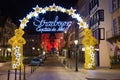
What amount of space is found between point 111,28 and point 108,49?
3.52 metres

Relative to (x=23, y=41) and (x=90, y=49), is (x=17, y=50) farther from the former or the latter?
(x=90, y=49)

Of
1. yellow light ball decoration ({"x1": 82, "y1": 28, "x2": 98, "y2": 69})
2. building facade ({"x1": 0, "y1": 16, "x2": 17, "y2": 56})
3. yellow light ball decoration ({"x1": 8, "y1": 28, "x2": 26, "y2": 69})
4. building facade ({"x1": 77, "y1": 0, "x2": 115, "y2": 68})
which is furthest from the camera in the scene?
building facade ({"x1": 0, "y1": 16, "x2": 17, "y2": 56})

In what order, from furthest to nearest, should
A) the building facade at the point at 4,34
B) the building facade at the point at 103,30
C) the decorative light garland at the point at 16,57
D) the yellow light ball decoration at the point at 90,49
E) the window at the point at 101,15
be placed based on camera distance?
the building facade at the point at 4,34 → the window at the point at 101,15 → the building facade at the point at 103,30 → the yellow light ball decoration at the point at 90,49 → the decorative light garland at the point at 16,57

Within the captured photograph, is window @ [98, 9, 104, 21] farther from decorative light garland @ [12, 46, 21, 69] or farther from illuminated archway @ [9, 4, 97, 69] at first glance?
decorative light garland @ [12, 46, 21, 69]

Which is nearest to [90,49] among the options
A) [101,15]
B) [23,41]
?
[23,41]

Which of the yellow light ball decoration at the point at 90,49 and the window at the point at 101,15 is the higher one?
the window at the point at 101,15

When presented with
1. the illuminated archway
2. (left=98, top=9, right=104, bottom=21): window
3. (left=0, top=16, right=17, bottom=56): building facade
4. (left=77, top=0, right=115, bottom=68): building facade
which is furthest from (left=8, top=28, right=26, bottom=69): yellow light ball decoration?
(left=0, top=16, right=17, bottom=56): building facade

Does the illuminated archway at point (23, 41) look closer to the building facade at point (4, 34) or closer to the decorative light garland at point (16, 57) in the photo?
the decorative light garland at point (16, 57)

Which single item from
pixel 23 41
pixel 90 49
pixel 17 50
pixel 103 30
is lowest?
pixel 17 50

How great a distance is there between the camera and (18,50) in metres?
46.1

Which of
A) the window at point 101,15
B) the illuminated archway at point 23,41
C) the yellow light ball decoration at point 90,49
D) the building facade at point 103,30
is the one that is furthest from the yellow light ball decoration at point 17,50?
the window at point 101,15

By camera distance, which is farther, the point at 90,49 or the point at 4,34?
the point at 4,34

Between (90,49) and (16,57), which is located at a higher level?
(90,49)

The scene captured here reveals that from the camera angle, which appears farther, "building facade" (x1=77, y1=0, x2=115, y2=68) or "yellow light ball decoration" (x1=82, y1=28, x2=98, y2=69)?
"building facade" (x1=77, y1=0, x2=115, y2=68)
